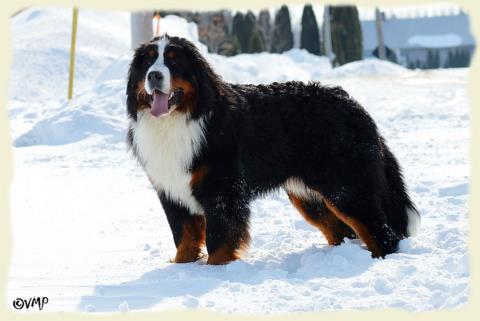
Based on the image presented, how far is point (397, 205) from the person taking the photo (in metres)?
5.91

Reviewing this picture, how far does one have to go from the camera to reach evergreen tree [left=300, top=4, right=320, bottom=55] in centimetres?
3831

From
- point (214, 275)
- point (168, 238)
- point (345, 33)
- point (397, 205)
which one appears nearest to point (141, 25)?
point (168, 238)

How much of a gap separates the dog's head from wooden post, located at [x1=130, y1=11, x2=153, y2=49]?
9.06 meters

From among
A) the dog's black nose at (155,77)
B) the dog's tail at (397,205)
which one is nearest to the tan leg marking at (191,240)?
the dog's black nose at (155,77)

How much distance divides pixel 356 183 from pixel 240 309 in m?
1.94

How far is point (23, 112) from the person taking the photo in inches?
614

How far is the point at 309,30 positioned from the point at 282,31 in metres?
1.48

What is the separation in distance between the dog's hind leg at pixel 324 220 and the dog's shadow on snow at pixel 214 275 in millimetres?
295

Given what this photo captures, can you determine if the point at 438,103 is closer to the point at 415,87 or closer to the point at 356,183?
the point at 415,87

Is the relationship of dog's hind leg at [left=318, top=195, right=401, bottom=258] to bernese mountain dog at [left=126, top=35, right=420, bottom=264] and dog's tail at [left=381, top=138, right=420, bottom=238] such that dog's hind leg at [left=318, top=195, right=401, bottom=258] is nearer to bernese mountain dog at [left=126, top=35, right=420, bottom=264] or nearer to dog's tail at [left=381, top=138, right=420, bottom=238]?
bernese mountain dog at [left=126, top=35, right=420, bottom=264]

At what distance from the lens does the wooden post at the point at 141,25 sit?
1427cm

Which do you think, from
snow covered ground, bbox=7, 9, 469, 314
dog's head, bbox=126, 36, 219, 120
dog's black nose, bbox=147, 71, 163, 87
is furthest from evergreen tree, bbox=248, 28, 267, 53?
dog's black nose, bbox=147, 71, 163, 87

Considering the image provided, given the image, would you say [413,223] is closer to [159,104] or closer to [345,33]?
[159,104]

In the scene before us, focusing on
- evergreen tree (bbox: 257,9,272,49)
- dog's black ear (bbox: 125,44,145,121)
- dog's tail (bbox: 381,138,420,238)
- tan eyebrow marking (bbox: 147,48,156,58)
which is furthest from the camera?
evergreen tree (bbox: 257,9,272,49)
